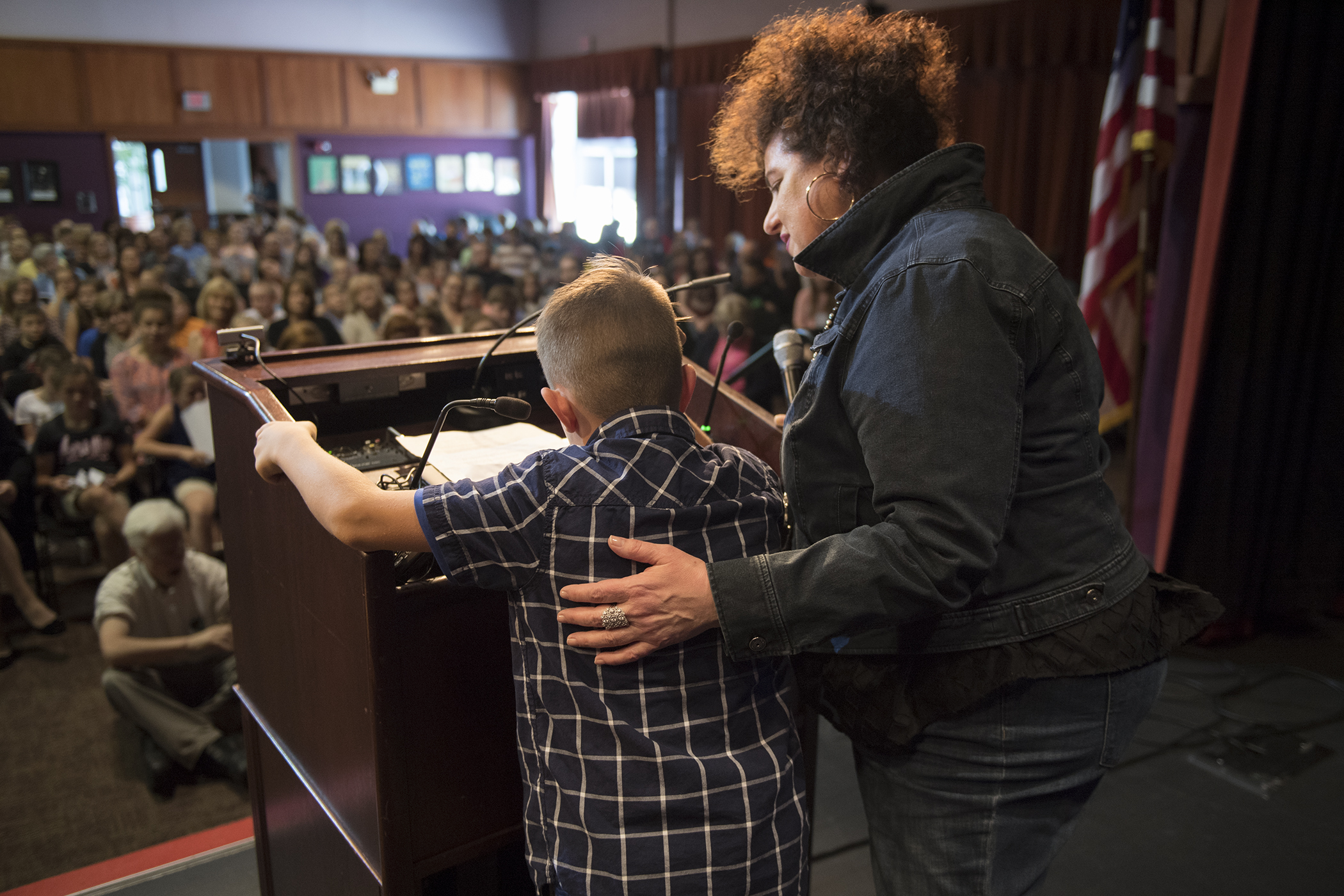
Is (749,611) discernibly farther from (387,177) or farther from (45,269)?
(387,177)

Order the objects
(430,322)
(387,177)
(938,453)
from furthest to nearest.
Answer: (387,177), (430,322), (938,453)

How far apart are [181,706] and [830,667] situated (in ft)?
8.13

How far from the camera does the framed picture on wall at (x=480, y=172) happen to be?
42.7 ft

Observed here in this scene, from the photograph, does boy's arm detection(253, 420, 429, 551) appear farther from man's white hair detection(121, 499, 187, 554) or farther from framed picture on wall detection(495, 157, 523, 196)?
framed picture on wall detection(495, 157, 523, 196)

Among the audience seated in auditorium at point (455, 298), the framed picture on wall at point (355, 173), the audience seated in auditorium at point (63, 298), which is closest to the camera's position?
the audience seated in auditorium at point (455, 298)

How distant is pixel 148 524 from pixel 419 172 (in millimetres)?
10531

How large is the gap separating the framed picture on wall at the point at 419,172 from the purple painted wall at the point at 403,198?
66 millimetres

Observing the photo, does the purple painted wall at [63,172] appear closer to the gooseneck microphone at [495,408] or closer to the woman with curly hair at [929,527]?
the gooseneck microphone at [495,408]

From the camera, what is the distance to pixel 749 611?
0.93 m

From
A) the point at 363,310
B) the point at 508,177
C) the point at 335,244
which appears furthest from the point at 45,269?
the point at 508,177

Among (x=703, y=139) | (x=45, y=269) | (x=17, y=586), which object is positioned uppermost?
(x=703, y=139)

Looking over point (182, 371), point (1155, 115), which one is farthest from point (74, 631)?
point (1155, 115)

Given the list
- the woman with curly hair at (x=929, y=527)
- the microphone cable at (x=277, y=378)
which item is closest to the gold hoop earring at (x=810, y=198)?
the woman with curly hair at (x=929, y=527)

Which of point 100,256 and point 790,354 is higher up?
point 790,354
